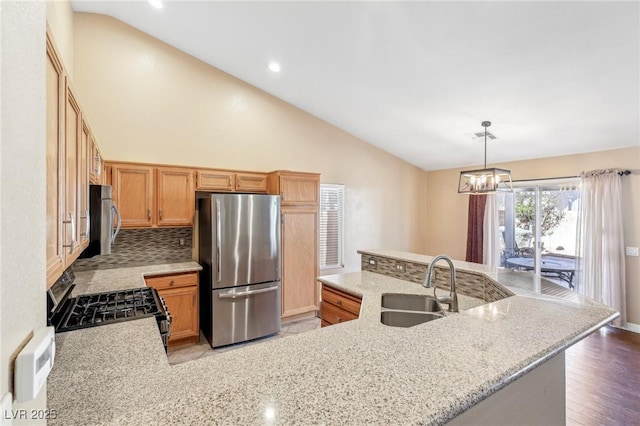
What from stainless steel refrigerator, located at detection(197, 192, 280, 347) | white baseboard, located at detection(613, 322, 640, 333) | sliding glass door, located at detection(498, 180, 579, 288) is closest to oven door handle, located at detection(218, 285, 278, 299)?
stainless steel refrigerator, located at detection(197, 192, 280, 347)

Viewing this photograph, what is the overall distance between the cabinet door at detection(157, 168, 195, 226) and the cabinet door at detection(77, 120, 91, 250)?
5.32ft

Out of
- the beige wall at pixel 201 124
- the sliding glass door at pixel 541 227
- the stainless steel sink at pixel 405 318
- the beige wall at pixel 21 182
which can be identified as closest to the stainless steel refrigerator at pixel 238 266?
the beige wall at pixel 201 124

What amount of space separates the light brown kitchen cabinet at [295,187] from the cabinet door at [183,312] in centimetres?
158

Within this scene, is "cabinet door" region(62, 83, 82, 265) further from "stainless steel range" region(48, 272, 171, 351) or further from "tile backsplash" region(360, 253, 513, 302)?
"tile backsplash" region(360, 253, 513, 302)

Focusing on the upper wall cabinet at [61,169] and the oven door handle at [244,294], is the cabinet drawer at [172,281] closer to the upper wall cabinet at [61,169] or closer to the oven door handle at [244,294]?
the oven door handle at [244,294]

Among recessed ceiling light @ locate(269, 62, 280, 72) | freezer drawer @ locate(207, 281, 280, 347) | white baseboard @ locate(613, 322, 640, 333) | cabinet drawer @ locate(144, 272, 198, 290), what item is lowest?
white baseboard @ locate(613, 322, 640, 333)

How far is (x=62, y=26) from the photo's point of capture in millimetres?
2652

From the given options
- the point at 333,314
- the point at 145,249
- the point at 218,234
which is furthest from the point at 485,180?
the point at 145,249

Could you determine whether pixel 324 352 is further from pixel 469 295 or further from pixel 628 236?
pixel 628 236

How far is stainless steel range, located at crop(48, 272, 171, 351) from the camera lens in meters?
1.70

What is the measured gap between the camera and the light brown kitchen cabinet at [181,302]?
3352mm

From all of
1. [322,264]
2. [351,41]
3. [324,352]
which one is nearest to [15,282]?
[324,352]

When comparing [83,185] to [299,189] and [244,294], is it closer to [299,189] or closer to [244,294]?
[244,294]

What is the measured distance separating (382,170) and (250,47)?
10.8 feet
